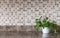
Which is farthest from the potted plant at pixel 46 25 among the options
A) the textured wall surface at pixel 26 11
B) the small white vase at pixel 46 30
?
the textured wall surface at pixel 26 11

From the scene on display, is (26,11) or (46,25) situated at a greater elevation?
(26,11)

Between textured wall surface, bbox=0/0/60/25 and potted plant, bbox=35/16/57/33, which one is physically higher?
textured wall surface, bbox=0/0/60/25

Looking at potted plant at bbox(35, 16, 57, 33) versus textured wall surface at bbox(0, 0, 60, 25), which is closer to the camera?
potted plant at bbox(35, 16, 57, 33)

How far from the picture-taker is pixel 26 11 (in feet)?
6.73

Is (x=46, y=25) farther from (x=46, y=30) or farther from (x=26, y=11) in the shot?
(x=26, y=11)

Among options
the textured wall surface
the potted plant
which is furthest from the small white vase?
the textured wall surface

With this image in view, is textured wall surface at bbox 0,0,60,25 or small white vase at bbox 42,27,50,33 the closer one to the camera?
small white vase at bbox 42,27,50,33

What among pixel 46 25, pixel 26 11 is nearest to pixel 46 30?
pixel 46 25

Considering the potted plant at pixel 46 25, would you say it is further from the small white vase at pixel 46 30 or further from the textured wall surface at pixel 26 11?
the textured wall surface at pixel 26 11

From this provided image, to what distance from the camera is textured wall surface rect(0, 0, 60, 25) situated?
6.61ft

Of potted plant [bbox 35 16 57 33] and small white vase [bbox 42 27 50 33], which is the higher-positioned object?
potted plant [bbox 35 16 57 33]

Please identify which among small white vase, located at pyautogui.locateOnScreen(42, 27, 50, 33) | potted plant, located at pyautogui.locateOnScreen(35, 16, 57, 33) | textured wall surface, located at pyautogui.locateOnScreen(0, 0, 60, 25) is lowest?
small white vase, located at pyautogui.locateOnScreen(42, 27, 50, 33)

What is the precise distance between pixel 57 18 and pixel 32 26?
33 cm

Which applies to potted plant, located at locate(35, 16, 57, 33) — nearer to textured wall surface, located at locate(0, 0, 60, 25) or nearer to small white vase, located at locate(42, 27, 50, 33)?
small white vase, located at locate(42, 27, 50, 33)
